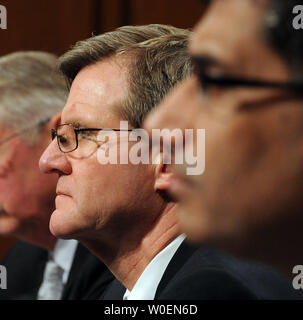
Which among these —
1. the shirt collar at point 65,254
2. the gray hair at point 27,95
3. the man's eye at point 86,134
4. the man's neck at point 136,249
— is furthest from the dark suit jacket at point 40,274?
the man's eye at point 86,134

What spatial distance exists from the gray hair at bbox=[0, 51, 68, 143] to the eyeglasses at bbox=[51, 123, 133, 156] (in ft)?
2.37

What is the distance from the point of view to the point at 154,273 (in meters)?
1.45

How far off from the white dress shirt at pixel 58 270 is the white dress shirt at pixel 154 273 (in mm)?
756

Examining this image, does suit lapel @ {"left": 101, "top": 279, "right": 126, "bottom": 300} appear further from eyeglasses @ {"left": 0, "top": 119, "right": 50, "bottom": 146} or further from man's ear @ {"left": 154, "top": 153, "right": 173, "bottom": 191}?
eyeglasses @ {"left": 0, "top": 119, "right": 50, "bottom": 146}

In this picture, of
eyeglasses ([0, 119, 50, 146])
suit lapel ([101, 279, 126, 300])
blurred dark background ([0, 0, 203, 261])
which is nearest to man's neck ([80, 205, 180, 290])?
suit lapel ([101, 279, 126, 300])

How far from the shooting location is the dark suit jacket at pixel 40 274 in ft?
6.38

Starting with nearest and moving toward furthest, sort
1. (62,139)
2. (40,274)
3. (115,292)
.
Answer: (62,139), (115,292), (40,274)

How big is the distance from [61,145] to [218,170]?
776 mm

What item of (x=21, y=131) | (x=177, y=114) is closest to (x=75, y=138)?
(x=177, y=114)

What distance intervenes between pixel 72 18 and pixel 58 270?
111 centimetres

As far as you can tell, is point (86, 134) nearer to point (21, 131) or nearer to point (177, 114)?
point (177, 114)

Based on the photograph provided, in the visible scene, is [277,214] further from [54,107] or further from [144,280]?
[54,107]

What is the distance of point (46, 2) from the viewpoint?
→ 275 cm

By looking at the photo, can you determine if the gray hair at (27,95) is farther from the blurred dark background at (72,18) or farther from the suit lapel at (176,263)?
the suit lapel at (176,263)
